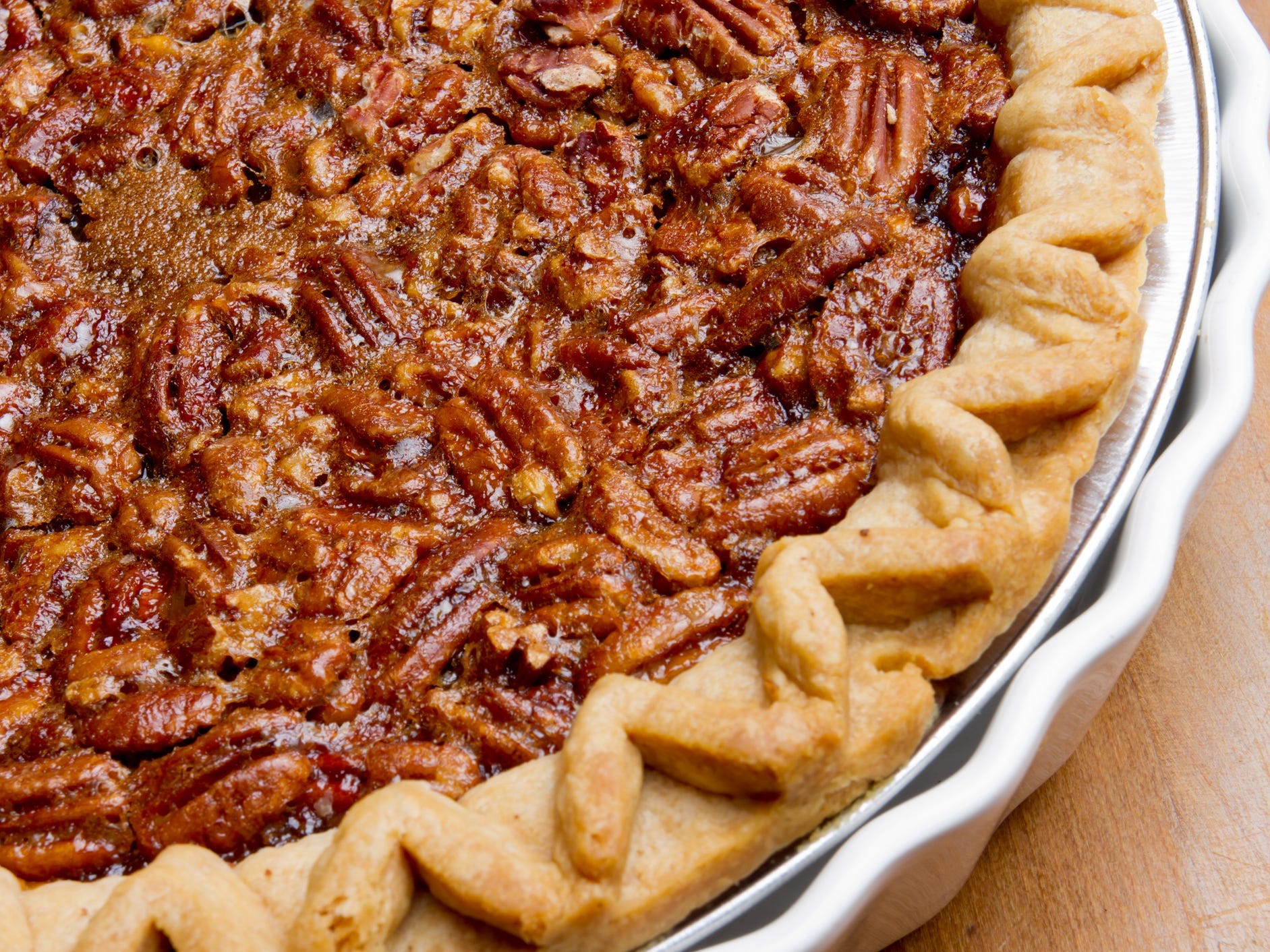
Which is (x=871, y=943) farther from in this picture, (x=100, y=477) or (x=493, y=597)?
(x=100, y=477)

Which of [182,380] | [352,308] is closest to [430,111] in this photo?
[352,308]

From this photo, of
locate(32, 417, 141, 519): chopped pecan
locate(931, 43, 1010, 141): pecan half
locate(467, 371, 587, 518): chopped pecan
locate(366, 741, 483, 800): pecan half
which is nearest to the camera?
locate(366, 741, 483, 800): pecan half

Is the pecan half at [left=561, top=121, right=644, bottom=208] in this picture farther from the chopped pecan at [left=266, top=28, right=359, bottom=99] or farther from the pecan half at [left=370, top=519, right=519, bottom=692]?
the pecan half at [left=370, top=519, right=519, bottom=692]

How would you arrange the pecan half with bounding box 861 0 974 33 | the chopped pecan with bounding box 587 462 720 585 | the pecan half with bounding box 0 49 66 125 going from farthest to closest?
the pecan half with bounding box 0 49 66 125 < the pecan half with bounding box 861 0 974 33 < the chopped pecan with bounding box 587 462 720 585

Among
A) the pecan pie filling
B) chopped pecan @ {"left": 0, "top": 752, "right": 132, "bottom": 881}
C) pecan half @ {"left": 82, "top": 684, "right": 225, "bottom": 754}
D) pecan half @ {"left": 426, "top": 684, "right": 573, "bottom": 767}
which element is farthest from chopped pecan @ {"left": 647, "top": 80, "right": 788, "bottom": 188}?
chopped pecan @ {"left": 0, "top": 752, "right": 132, "bottom": 881}

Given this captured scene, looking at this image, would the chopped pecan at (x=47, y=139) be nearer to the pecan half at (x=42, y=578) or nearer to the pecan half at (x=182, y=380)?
the pecan half at (x=182, y=380)
